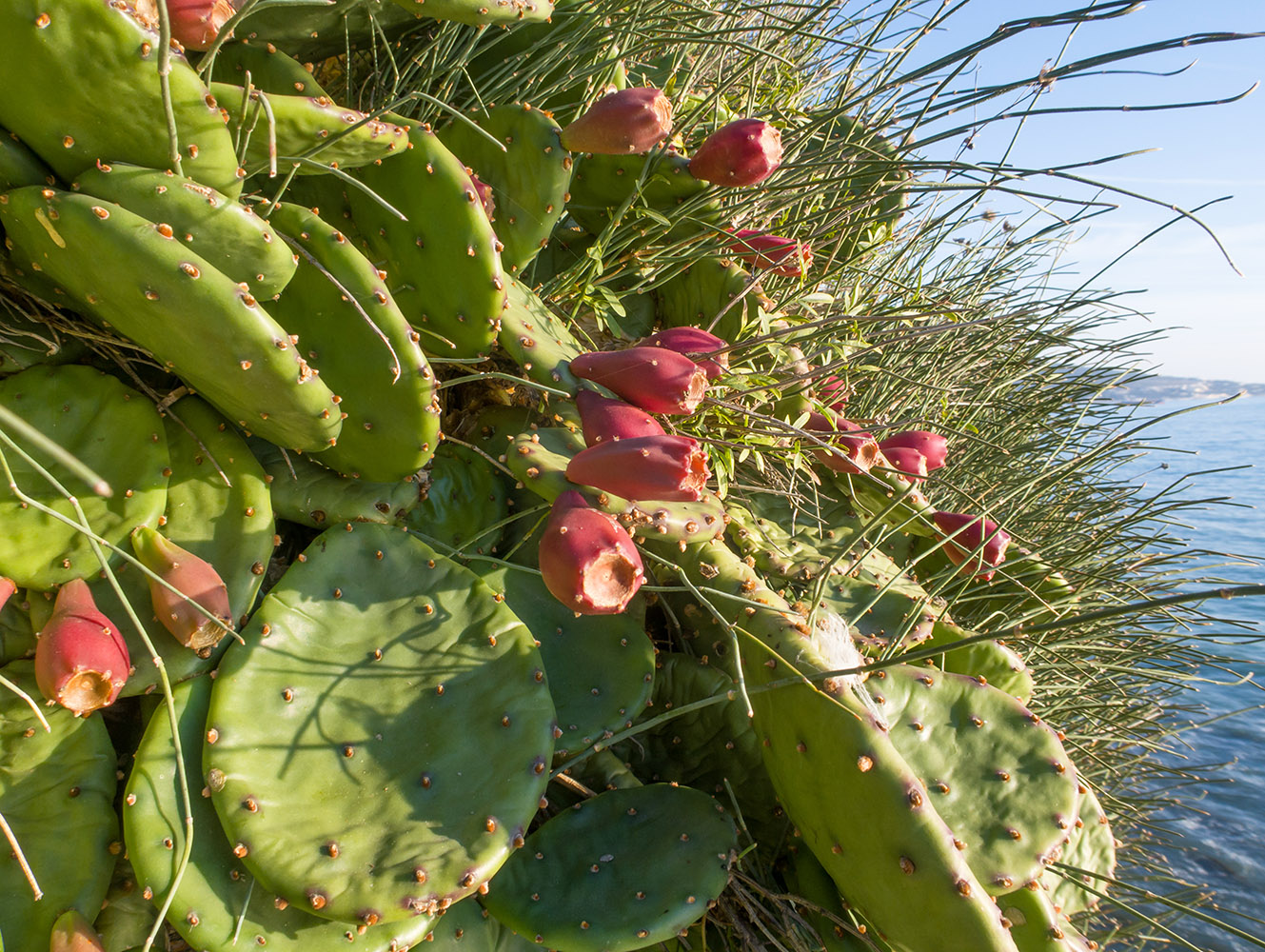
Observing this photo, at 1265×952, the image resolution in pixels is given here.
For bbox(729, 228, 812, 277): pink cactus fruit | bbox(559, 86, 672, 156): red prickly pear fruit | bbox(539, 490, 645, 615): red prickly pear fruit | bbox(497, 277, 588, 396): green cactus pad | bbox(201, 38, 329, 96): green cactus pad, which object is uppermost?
bbox(559, 86, 672, 156): red prickly pear fruit

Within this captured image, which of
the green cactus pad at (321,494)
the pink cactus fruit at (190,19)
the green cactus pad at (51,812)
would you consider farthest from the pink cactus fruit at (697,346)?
the green cactus pad at (51,812)

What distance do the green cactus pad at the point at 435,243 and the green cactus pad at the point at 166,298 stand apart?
0.28 m

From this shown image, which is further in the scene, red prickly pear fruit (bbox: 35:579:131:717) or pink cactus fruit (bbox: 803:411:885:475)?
pink cactus fruit (bbox: 803:411:885:475)

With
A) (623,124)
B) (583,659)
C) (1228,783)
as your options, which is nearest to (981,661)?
(583,659)

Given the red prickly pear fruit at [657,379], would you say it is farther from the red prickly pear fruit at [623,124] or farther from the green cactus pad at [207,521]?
the green cactus pad at [207,521]

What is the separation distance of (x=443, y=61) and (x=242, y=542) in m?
0.86

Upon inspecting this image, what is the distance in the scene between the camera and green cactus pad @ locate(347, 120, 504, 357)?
3.64ft

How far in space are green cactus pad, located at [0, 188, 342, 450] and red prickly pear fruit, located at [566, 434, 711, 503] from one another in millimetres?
342

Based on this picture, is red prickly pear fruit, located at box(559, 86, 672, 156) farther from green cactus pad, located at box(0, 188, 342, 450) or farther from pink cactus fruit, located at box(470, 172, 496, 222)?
green cactus pad, located at box(0, 188, 342, 450)

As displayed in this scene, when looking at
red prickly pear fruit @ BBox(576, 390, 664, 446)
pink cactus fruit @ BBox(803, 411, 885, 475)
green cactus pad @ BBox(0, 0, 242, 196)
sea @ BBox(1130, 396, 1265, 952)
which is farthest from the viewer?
sea @ BBox(1130, 396, 1265, 952)

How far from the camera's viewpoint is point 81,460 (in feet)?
3.20

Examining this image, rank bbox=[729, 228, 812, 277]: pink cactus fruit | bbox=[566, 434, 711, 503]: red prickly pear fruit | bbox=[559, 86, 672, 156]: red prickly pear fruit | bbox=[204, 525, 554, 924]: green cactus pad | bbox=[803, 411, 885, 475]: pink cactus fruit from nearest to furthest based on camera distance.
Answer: bbox=[204, 525, 554, 924]: green cactus pad → bbox=[566, 434, 711, 503]: red prickly pear fruit → bbox=[559, 86, 672, 156]: red prickly pear fruit → bbox=[803, 411, 885, 475]: pink cactus fruit → bbox=[729, 228, 812, 277]: pink cactus fruit

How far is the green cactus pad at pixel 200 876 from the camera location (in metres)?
0.83

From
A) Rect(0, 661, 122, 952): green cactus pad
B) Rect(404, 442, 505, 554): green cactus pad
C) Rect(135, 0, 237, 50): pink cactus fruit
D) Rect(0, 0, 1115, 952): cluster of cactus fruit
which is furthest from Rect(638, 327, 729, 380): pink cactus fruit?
Rect(0, 661, 122, 952): green cactus pad
